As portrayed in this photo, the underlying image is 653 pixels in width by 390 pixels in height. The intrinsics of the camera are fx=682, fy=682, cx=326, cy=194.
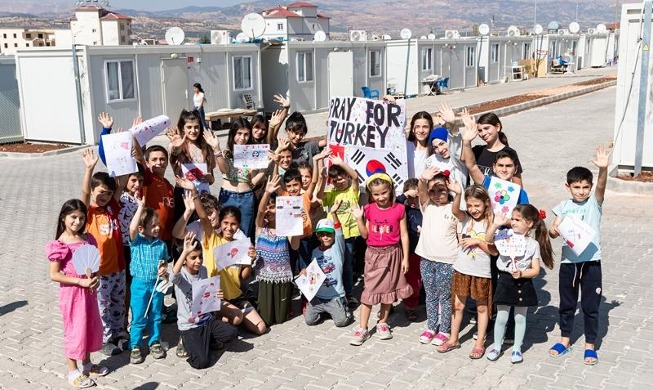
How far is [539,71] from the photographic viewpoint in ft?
161

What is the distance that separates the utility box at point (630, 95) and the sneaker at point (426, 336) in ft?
28.8

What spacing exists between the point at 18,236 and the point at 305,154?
18.9ft

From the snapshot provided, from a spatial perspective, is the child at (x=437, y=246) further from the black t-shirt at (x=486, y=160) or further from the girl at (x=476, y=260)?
the black t-shirt at (x=486, y=160)

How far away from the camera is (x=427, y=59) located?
36.7 meters

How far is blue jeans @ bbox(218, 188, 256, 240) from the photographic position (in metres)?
7.21

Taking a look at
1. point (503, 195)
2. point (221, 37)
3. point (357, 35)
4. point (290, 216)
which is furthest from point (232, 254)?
point (357, 35)

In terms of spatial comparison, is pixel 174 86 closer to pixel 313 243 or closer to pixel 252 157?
pixel 252 157

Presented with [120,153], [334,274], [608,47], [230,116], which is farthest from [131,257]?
[608,47]

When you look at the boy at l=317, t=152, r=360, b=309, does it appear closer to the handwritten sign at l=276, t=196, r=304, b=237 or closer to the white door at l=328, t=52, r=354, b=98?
the handwritten sign at l=276, t=196, r=304, b=237

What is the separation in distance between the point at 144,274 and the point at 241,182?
1.59 meters

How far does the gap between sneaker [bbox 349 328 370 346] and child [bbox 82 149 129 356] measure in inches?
82.6

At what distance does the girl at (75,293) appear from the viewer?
5410 mm

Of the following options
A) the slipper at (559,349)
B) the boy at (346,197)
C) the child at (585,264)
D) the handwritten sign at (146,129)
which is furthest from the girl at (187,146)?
the slipper at (559,349)

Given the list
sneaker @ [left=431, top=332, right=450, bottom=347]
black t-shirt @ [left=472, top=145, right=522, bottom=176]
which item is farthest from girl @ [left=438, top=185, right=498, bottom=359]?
black t-shirt @ [left=472, top=145, right=522, bottom=176]
